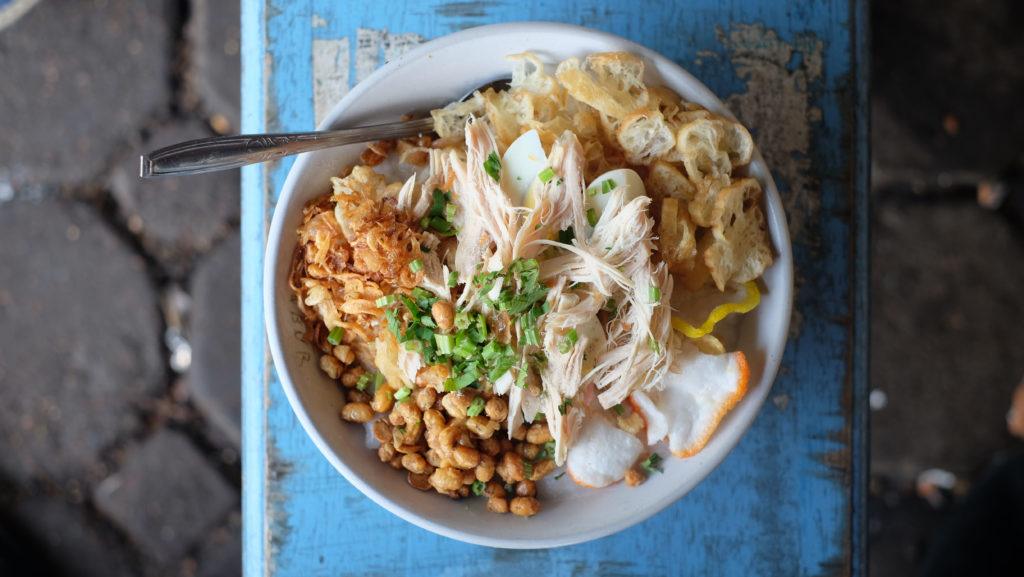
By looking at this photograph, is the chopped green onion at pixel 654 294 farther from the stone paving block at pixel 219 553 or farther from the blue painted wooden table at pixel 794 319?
the stone paving block at pixel 219 553

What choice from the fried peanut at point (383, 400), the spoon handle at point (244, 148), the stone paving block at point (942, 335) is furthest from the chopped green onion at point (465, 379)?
the stone paving block at point (942, 335)

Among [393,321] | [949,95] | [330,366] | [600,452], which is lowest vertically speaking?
[600,452]

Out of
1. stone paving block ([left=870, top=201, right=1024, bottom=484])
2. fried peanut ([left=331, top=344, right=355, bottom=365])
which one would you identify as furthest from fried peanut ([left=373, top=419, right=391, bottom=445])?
stone paving block ([left=870, top=201, right=1024, bottom=484])

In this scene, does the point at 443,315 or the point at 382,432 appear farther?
the point at 382,432

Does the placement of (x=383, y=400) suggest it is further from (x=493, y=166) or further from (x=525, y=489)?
(x=493, y=166)

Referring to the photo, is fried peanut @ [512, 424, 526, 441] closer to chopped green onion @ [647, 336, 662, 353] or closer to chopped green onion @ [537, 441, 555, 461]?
chopped green onion @ [537, 441, 555, 461]

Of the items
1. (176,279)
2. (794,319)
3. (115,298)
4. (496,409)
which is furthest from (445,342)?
(115,298)
